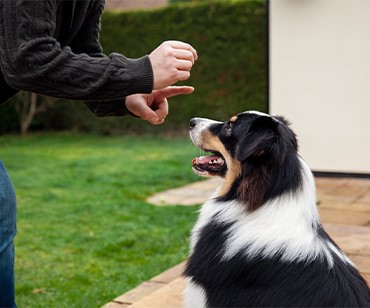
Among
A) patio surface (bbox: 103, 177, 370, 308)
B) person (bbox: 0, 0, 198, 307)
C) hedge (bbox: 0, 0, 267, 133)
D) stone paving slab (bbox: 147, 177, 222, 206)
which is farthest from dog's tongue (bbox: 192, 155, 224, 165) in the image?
hedge (bbox: 0, 0, 267, 133)

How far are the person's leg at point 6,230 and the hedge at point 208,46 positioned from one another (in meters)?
9.24

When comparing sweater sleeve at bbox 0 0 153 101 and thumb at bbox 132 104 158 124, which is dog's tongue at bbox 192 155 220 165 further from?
sweater sleeve at bbox 0 0 153 101

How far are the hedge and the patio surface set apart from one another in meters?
4.29

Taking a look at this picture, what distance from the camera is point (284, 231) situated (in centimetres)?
234

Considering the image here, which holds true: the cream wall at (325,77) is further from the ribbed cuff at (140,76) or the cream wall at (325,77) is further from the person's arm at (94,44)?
the ribbed cuff at (140,76)

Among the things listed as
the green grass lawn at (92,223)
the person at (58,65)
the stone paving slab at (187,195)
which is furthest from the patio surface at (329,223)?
the person at (58,65)

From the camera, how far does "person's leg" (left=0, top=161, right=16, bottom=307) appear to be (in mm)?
2047

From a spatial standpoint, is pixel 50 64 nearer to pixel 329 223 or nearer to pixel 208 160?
pixel 208 160

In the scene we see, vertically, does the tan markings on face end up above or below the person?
below

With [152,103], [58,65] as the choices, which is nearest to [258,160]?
[152,103]

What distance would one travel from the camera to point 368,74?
7.34 m

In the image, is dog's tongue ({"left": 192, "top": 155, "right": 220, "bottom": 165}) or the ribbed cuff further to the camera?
dog's tongue ({"left": 192, "top": 155, "right": 220, "bottom": 165})

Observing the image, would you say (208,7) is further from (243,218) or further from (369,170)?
(243,218)

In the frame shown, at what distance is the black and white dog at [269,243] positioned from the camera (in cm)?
228
